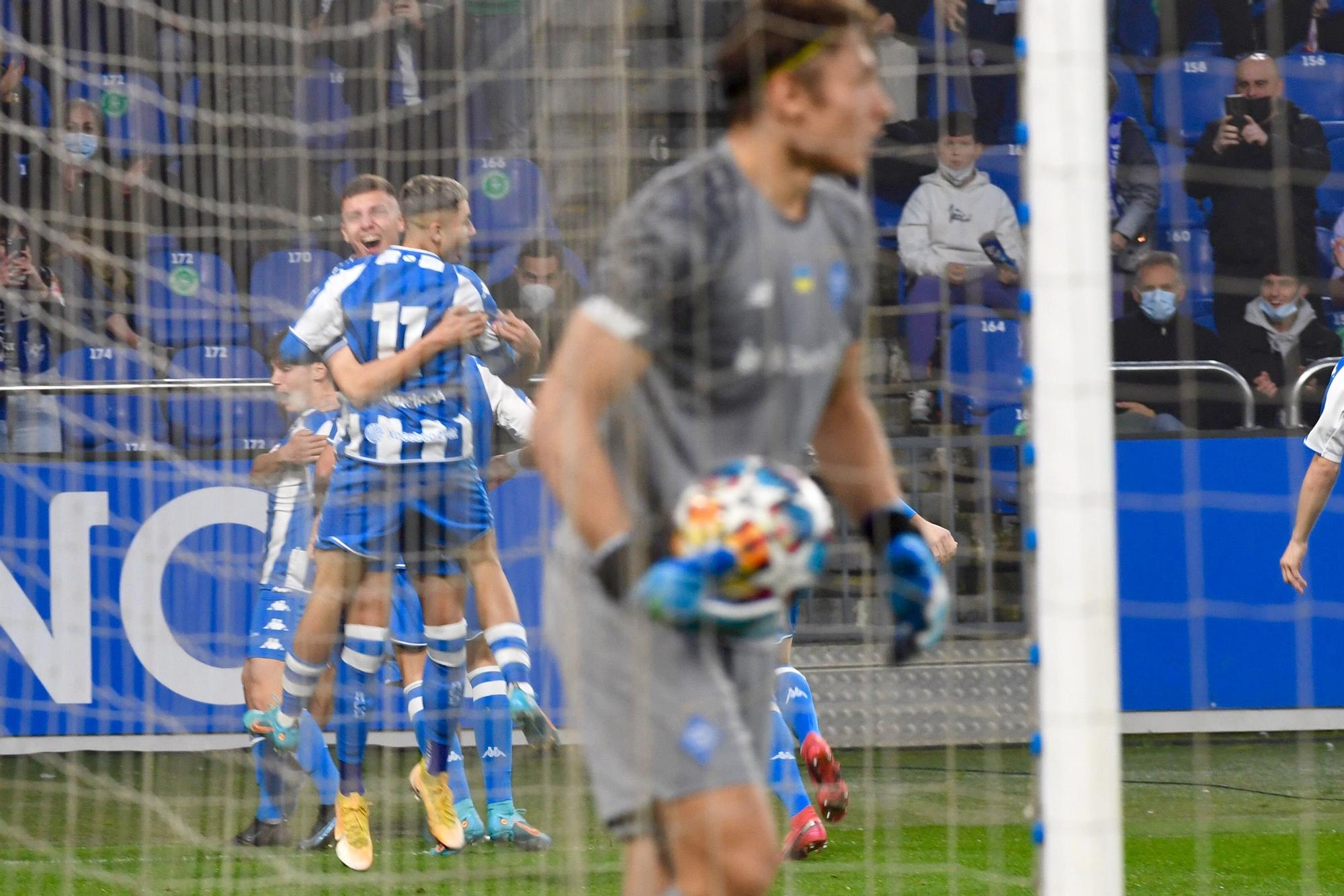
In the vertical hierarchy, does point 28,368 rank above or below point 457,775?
above

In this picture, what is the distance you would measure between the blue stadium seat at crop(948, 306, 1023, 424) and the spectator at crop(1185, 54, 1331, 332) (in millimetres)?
1156

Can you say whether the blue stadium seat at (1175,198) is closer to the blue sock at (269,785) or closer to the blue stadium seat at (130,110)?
the blue stadium seat at (130,110)

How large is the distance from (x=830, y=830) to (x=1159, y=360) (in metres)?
3.29

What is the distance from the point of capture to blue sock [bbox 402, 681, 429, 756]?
5.99 metres

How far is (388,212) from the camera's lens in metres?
5.96

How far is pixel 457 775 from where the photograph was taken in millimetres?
6273

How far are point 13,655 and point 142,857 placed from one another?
216 cm

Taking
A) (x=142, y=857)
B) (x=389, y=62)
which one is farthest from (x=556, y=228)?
(x=142, y=857)

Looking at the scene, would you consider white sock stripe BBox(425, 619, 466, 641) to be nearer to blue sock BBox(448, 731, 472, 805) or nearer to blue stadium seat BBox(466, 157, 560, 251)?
blue sock BBox(448, 731, 472, 805)

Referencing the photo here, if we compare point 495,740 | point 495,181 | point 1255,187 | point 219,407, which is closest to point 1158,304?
point 1255,187

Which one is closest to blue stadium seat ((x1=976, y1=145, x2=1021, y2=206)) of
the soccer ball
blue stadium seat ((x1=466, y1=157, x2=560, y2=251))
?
blue stadium seat ((x1=466, y1=157, x2=560, y2=251))

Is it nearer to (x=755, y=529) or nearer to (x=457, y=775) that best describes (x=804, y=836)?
(x=457, y=775)

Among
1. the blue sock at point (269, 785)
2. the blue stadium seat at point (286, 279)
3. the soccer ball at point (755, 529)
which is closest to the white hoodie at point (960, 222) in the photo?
the blue stadium seat at point (286, 279)

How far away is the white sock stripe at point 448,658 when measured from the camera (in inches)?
231
